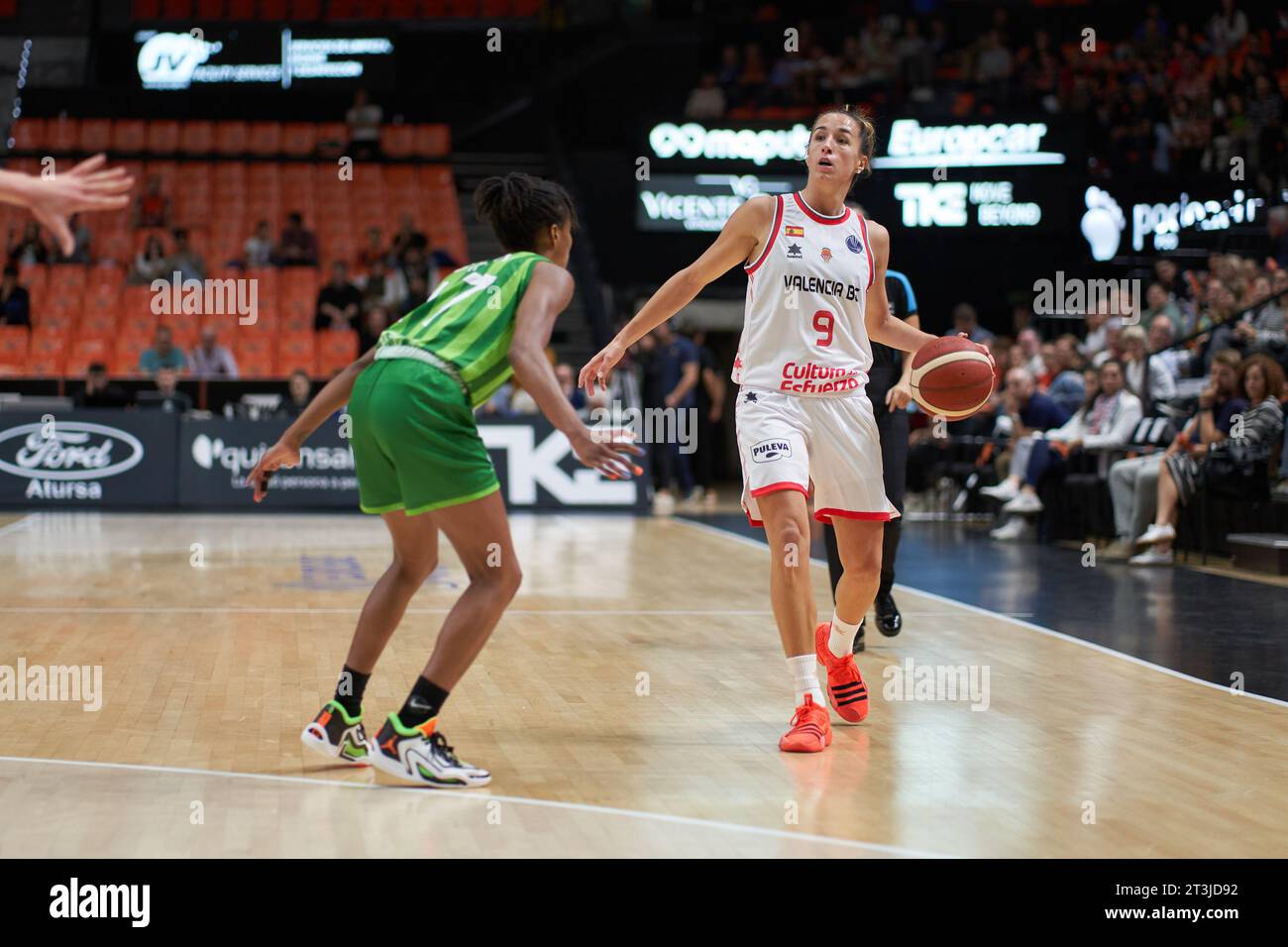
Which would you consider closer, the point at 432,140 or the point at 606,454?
the point at 606,454

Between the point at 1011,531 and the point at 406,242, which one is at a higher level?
the point at 406,242

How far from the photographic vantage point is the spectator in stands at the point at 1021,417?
45.2 ft

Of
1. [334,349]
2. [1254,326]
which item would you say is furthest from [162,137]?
[1254,326]

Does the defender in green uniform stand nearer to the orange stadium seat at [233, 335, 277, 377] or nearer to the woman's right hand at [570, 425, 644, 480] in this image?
the woman's right hand at [570, 425, 644, 480]

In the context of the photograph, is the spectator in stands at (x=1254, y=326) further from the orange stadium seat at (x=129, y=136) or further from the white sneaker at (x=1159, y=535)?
the orange stadium seat at (x=129, y=136)

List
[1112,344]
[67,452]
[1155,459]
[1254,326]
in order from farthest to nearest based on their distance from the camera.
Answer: [67,452] → [1112,344] → [1254,326] → [1155,459]

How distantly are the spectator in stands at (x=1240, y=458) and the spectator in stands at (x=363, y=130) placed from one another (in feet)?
44.4

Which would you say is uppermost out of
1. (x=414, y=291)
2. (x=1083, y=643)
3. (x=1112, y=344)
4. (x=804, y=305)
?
(x=414, y=291)

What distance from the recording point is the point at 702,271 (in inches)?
212

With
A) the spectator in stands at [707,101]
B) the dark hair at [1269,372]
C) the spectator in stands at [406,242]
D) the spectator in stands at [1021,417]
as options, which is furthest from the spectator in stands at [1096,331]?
the spectator in stands at [406,242]

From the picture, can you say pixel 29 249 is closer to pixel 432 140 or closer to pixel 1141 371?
pixel 432 140

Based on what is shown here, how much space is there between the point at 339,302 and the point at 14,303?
145 inches

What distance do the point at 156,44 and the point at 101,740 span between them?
2041 cm
